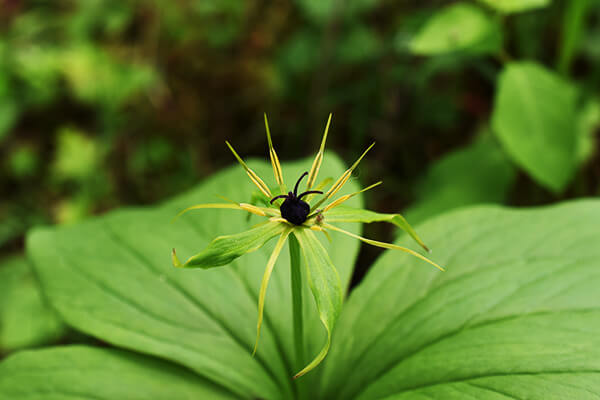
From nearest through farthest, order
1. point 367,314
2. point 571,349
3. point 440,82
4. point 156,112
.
→ 1. point 571,349
2. point 367,314
3. point 440,82
4. point 156,112

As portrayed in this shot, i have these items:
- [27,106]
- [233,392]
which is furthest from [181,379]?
[27,106]

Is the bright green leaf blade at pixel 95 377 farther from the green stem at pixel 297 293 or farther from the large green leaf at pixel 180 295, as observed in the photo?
the green stem at pixel 297 293

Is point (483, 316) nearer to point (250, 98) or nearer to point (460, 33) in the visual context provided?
point (460, 33)

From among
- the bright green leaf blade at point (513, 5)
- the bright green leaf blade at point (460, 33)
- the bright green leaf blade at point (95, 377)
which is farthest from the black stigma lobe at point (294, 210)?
the bright green leaf blade at point (513, 5)

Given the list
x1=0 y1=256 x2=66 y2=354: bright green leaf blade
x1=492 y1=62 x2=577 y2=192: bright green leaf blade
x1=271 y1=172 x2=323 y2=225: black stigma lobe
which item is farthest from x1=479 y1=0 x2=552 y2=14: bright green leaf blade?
x1=0 y1=256 x2=66 y2=354: bright green leaf blade

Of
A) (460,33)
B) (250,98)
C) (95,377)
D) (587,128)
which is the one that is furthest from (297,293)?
(250,98)

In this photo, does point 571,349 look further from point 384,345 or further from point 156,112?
point 156,112
